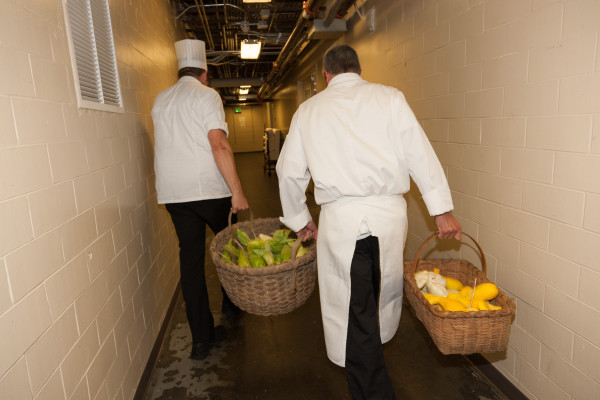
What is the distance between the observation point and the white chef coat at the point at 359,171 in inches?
71.1

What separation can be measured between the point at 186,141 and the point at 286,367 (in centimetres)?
146

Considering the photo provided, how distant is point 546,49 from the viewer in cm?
162

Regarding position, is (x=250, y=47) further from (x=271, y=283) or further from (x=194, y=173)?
(x=271, y=283)

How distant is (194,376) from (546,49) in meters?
2.37

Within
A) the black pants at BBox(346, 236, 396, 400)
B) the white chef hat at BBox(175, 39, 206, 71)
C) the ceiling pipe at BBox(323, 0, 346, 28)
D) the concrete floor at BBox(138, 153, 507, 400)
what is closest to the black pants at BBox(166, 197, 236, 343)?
the concrete floor at BBox(138, 153, 507, 400)

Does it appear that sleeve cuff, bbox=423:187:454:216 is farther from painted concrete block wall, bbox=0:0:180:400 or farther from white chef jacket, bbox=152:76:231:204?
painted concrete block wall, bbox=0:0:180:400

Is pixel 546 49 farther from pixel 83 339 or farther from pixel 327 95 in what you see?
pixel 83 339

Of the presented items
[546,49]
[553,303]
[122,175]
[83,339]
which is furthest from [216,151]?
[553,303]

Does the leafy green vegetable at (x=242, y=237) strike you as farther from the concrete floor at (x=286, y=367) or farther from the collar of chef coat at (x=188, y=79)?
the collar of chef coat at (x=188, y=79)

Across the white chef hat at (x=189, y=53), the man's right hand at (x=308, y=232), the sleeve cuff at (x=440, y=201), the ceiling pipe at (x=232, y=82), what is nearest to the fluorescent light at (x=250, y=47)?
the white chef hat at (x=189, y=53)

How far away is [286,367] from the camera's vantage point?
239cm

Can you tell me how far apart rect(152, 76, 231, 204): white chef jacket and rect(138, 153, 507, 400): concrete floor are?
994 millimetres

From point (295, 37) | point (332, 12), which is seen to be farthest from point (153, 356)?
point (295, 37)

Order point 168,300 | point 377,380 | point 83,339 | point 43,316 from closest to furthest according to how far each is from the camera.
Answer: point 43,316
point 83,339
point 377,380
point 168,300
